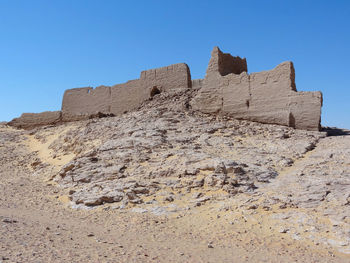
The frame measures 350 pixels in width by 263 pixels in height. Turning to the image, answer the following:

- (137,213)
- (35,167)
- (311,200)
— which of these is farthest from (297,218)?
(35,167)

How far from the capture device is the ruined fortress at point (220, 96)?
9688mm

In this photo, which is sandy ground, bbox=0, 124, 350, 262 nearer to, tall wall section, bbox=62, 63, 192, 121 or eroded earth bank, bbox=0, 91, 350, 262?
eroded earth bank, bbox=0, 91, 350, 262

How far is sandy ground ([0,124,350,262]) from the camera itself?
3986 millimetres

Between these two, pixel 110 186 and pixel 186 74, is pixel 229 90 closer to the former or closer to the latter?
pixel 186 74

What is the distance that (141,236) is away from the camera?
4984 millimetres

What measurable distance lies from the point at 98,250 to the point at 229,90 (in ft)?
24.9

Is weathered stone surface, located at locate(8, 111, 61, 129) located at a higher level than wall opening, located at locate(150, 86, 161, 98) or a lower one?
lower

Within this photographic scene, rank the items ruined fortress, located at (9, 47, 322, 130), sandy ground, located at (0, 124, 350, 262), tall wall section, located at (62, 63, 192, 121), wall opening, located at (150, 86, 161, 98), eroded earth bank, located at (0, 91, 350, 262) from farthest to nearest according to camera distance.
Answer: wall opening, located at (150, 86, 161, 98)
tall wall section, located at (62, 63, 192, 121)
ruined fortress, located at (9, 47, 322, 130)
eroded earth bank, located at (0, 91, 350, 262)
sandy ground, located at (0, 124, 350, 262)

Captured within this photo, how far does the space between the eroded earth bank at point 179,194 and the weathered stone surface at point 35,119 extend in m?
2.92

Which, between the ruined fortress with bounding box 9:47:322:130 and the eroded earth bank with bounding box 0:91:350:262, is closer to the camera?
the eroded earth bank with bounding box 0:91:350:262

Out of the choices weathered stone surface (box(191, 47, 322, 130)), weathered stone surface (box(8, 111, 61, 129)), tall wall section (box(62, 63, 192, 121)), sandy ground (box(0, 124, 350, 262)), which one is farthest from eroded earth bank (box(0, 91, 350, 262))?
weathered stone surface (box(8, 111, 61, 129))

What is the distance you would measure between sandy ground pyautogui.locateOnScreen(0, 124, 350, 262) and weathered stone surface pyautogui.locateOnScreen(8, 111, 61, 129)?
729 cm

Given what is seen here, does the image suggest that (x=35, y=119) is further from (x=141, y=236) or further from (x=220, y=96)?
(x=141, y=236)

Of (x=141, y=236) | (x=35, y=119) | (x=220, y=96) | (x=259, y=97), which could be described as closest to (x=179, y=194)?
(x=141, y=236)
